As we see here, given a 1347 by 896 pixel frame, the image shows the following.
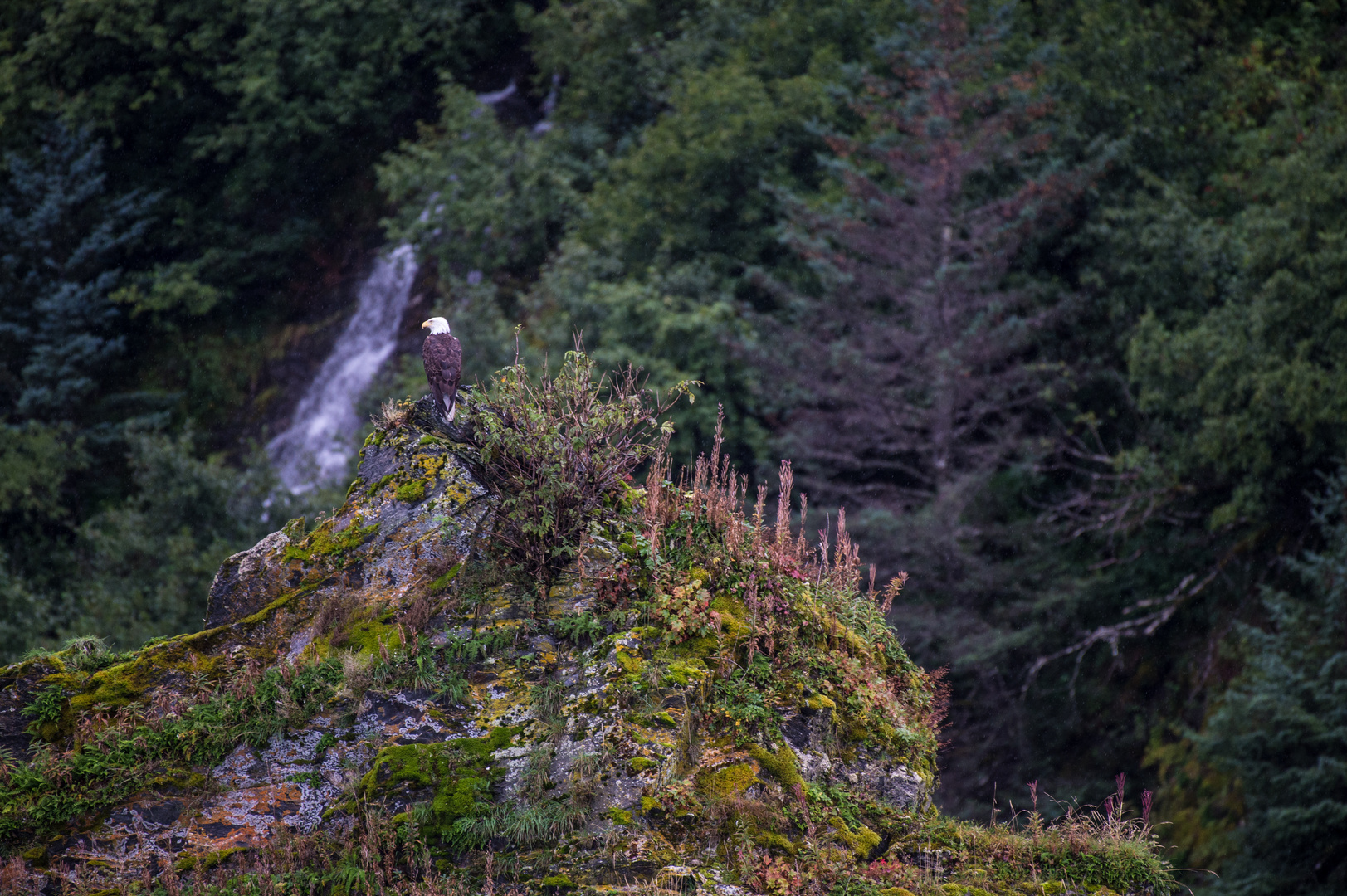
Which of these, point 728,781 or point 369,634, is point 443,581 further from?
point 728,781

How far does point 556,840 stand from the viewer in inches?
200

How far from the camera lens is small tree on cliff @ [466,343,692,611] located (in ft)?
19.6

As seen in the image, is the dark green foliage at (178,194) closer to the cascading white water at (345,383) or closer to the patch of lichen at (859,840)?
the cascading white water at (345,383)

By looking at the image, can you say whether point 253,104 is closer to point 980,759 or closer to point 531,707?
point 980,759

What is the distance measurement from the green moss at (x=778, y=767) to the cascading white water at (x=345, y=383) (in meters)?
16.6

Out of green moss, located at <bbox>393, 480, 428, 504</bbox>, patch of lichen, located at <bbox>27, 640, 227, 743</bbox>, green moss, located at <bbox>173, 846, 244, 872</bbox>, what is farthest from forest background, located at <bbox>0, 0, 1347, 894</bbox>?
patch of lichen, located at <bbox>27, 640, 227, 743</bbox>

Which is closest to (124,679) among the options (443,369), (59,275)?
(443,369)

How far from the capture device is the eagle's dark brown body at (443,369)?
21.3 ft

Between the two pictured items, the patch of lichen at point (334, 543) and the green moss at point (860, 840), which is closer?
the green moss at point (860, 840)

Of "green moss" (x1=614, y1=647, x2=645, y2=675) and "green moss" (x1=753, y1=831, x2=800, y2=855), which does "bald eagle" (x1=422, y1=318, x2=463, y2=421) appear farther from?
"green moss" (x1=753, y1=831, x2=800, y2=855)

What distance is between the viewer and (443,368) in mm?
6594

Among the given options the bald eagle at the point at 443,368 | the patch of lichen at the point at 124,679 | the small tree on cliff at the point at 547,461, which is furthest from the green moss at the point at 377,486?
the patch of lichen at the point at 124,679

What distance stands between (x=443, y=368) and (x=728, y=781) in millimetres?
3044

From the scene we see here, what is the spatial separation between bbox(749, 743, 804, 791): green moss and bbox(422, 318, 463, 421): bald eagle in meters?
2.65
